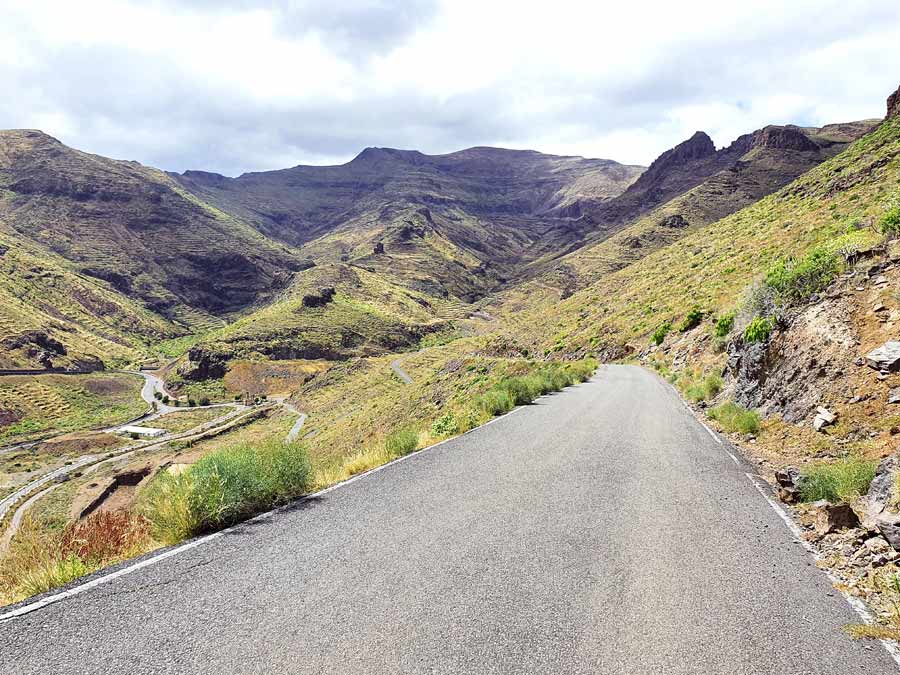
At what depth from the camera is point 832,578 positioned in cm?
439

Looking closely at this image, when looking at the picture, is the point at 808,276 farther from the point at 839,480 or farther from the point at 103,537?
the point at 103,537

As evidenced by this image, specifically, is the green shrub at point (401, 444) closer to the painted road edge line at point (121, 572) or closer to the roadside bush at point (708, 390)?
the painted road edge line at point (121, 572)

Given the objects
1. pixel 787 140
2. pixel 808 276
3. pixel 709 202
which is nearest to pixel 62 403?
pixel 808 276

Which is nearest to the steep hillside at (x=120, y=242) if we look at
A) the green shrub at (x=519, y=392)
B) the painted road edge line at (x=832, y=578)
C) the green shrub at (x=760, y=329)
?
the green shrub at (x=519, y=392)

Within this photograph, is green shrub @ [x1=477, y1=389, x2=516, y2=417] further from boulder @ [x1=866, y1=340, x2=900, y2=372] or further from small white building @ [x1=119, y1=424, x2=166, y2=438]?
small white building @ [x1=119, y1=424, x2=166, y2=438]

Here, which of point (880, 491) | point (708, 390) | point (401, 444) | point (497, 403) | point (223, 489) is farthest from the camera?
point (708, 390)

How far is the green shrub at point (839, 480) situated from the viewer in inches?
224

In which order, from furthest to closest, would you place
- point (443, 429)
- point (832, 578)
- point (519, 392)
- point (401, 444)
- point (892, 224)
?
1. point (519, 392)
2. point (443, 429)
3. point (892, 224)
4. point (401, 444)
5. point (832, 578)

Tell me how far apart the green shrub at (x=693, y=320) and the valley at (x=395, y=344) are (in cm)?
13

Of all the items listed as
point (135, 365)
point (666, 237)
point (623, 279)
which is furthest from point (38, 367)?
point (666, 237)

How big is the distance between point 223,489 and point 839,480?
833 cm

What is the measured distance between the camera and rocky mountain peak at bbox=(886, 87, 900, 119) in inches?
2141

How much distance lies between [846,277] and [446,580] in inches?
486

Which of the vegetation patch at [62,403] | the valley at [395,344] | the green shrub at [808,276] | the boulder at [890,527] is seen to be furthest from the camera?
the vegetation patch at [62,403]
